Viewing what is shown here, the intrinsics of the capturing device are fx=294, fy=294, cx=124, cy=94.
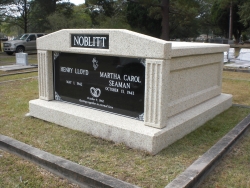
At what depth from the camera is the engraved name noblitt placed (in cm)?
450

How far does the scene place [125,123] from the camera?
4281 millimetres

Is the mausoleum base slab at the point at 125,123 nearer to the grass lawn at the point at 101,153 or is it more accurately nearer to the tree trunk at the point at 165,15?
the grass lawn at the point at 101,153

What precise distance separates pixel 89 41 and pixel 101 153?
1820 mm

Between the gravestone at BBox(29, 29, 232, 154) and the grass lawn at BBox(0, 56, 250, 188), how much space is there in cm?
15

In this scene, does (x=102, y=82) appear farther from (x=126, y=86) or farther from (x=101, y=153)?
(x=101, y=153)

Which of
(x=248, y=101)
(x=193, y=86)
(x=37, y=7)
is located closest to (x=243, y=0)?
(x=37, y=7)

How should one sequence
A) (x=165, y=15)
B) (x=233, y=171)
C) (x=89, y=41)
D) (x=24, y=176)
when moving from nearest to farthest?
(x=24, y=176), (x=233, y=171), (x=89, y=41), (x=165, y=15)

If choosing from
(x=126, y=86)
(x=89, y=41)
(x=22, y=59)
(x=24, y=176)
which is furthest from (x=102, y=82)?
(x=22, y=59)

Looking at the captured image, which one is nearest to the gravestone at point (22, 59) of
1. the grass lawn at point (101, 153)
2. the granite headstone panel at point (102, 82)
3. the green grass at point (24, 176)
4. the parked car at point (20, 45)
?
the parked car at point (20, 45)

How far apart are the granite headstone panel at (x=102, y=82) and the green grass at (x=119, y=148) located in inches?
24.2

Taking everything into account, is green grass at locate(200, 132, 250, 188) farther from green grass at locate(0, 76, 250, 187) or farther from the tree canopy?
the tree canopy

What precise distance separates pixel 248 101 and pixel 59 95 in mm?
4522

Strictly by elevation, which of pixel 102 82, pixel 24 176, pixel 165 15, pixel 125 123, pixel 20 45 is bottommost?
pixel 24 176

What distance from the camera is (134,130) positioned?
13.2 feet
